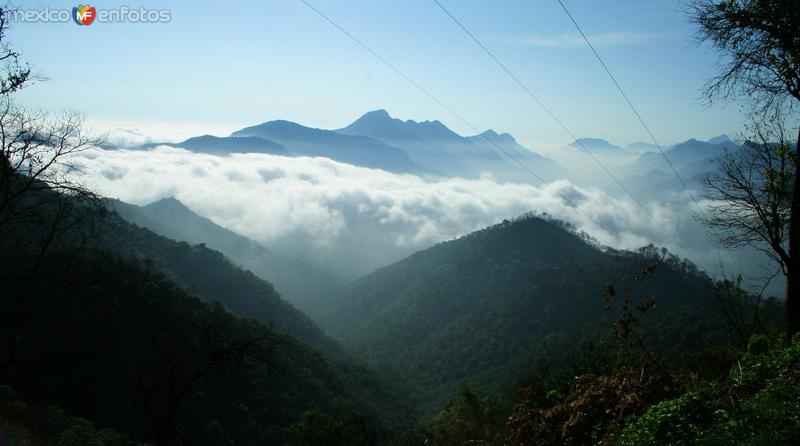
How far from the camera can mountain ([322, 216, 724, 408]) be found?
254ft

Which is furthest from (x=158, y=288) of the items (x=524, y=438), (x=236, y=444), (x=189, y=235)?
(x=189, y=235)

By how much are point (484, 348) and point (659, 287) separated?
33949 mm

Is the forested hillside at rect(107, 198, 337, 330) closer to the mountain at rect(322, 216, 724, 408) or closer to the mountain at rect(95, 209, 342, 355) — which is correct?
the mountain at rect(322, 216, 724, 408)

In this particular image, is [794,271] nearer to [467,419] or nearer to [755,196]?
[755,196]

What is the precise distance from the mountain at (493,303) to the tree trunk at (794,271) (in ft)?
167

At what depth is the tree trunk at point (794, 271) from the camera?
8.34 metres

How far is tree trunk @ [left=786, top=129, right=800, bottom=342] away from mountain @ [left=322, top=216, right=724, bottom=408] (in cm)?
5098

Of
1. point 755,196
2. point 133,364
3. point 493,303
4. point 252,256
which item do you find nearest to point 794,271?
point 755,196

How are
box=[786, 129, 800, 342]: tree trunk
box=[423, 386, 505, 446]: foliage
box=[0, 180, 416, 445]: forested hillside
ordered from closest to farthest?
box=[0, 180, 416, 445]: forested hillside, box=[786, 129, 800, 342]: tree trunk, box=[423, 386, 505, 446]: foliage

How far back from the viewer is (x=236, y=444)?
29797 millimetres

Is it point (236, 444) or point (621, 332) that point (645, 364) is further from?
point (236, 444)

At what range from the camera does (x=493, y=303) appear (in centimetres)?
10438

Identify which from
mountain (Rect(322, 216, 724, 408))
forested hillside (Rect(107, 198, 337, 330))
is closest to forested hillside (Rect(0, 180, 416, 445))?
mountain (Rect(322, 216, 724, 408))

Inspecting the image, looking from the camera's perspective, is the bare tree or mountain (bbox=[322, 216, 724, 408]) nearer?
the bare tree
